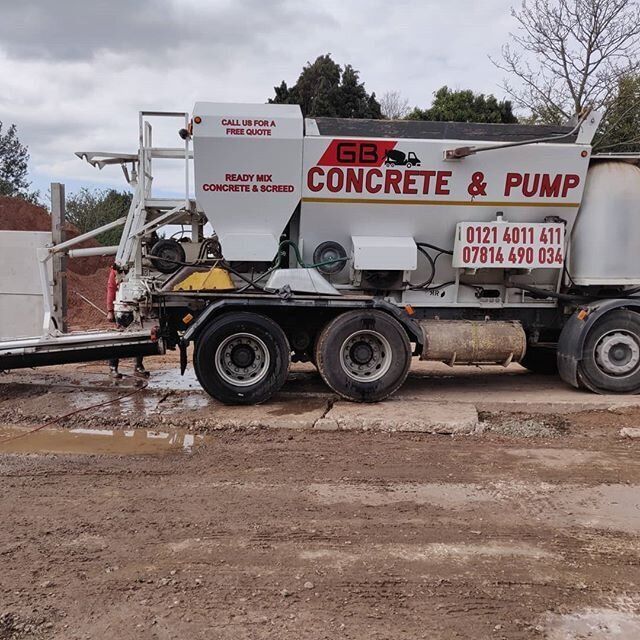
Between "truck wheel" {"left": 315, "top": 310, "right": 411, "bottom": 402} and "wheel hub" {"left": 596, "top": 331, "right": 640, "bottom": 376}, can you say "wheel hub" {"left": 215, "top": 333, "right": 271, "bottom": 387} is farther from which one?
"wheel hub" {"left": 596, "top": 331, "right": 640, "bottom": 376}

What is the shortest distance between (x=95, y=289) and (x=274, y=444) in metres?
15.1

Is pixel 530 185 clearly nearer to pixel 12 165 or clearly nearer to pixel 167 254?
pixel 167 254

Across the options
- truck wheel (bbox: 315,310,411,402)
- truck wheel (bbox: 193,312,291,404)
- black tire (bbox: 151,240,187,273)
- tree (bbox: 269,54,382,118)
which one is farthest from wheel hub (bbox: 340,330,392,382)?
tree (bbox: 269,54,382,118)

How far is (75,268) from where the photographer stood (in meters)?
20.5

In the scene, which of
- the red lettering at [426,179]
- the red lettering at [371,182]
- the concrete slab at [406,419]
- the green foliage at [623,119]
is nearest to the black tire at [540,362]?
the concrete slab at [406,419]

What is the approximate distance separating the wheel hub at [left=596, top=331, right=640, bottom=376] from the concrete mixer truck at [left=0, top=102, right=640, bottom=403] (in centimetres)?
2

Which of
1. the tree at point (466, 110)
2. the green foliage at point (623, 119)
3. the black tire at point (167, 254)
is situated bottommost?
the black tire at point (167, 254)

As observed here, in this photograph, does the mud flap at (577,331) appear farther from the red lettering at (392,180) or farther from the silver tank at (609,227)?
the red lettering at (392,180)

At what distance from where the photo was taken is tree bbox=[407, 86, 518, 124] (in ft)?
69.6

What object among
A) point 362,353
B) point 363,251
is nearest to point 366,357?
point 362,353

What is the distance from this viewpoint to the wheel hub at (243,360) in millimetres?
6758

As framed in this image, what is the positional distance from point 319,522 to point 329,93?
84.6 feet

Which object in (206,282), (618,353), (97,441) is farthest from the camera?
(618,353)

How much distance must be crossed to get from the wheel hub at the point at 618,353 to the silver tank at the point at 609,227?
66 cm
